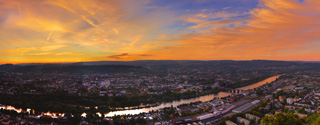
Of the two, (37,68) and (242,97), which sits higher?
(37,68)

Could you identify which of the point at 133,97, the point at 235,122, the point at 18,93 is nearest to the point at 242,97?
the point at 235,122

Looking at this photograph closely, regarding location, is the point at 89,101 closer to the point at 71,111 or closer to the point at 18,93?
the point at 71,111

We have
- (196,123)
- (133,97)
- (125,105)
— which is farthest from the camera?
(133,97)

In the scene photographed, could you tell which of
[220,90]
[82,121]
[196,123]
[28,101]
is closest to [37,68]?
[28,101]

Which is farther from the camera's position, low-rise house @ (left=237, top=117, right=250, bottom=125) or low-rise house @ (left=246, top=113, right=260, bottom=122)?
low-rise house @ (left=246, top=113, right=260, bottom=122)

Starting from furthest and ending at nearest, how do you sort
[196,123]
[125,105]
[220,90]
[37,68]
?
[37,68]
[220,90]
[125,105]
[196,123]

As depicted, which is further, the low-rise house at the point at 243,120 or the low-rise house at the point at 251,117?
the low-rise house at the point at 251,117

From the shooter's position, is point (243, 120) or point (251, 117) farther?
point (251, 117)

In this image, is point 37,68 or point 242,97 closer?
point 242,97

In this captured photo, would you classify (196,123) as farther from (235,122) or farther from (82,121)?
(82,121)
